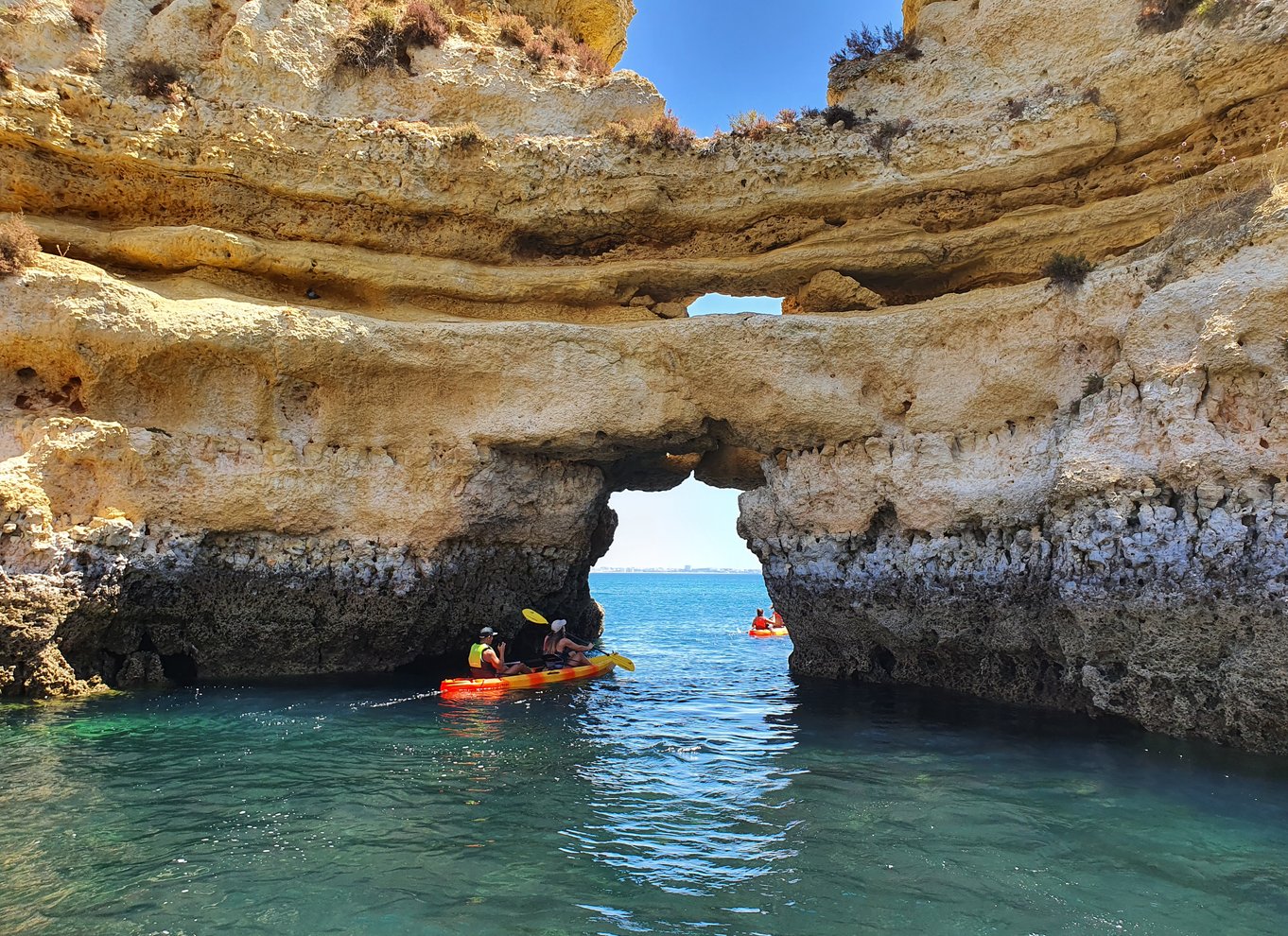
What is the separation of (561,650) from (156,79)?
13553 millimetres

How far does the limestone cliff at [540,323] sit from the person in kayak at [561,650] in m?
1.13

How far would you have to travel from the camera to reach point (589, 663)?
17.4m

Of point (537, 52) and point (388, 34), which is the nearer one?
point (388, 34)

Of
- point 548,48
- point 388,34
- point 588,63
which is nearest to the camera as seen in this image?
point 388,34

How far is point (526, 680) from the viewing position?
51.4 ft

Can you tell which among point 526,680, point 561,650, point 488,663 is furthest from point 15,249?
point 561,650

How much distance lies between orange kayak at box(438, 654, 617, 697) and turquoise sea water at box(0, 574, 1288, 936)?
5.98ft

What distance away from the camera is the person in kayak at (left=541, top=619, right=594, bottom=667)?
1731 centimetres

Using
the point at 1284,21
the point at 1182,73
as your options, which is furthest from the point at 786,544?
the point at 1284,21

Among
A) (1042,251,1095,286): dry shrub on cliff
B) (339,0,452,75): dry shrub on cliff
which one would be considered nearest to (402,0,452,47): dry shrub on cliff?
(339,0,452,75): dry shrub on cliff

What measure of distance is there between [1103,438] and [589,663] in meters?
10.8

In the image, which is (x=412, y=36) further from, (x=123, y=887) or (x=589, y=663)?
(x=123, y=887)

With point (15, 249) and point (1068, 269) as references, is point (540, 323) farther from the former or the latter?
point (1068, 269)

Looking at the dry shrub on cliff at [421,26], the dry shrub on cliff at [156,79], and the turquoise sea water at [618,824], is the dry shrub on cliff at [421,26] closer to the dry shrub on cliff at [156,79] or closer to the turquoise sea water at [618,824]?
the dry shrub on cliff at [156,79]
